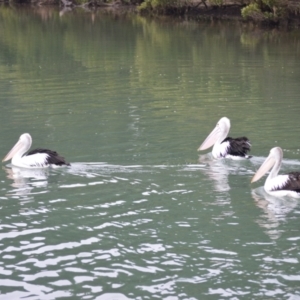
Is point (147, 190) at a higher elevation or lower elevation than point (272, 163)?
lower

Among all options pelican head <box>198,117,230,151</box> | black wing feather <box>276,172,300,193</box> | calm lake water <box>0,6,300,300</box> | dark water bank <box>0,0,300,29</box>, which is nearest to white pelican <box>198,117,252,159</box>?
pelican head <box>198,117,230,151</box>

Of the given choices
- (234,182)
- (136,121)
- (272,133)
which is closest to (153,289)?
(234,182)

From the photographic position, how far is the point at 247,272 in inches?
295

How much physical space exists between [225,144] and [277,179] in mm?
1971

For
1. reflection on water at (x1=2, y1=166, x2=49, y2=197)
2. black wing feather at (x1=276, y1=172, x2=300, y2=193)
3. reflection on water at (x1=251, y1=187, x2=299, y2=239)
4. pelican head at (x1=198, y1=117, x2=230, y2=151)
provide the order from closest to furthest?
reflection on water at (x1=251, y1=187, x2=299, y2=239) → black wing feather at (x1=276, y1=172, x2=300, y2=193) → reflection on water at (x1=2, y1=166, x2=49, y2=197) → pelican head at (x1=198, y1=117, x2=230, y2=151)

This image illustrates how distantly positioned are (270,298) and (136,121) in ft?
27.9

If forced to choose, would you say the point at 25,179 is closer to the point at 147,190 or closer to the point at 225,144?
the point at 147,190

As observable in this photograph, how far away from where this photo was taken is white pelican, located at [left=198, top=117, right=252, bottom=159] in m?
11.5

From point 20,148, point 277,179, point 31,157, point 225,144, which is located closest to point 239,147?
point 225,144

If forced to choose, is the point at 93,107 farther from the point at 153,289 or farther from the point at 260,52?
A: the point at 260,52

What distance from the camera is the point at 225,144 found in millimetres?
11789

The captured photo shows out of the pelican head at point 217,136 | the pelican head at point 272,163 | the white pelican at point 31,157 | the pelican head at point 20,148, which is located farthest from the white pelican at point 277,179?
the pelican head at point 20,148

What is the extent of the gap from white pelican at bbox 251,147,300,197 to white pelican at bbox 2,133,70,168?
2.80 metres

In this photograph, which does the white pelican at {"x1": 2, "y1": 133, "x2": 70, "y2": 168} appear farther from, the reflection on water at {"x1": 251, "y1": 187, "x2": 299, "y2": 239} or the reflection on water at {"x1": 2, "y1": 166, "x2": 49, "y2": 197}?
the reflection on water at {"x1": 251, "y1": 187, "x2": 299, "y2": 239}
